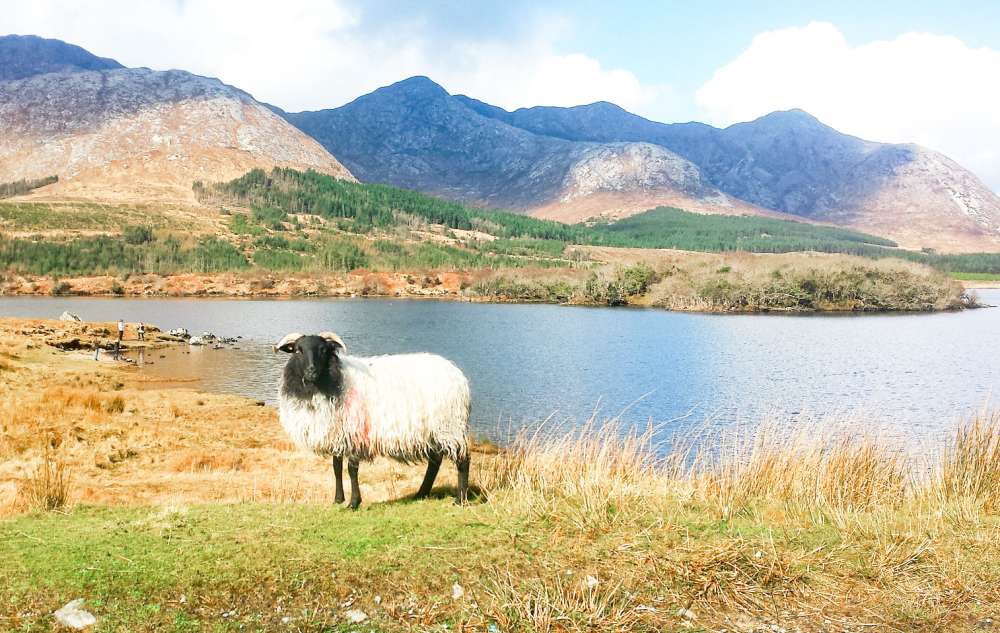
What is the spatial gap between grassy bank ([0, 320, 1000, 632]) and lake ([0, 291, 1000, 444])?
172 inches

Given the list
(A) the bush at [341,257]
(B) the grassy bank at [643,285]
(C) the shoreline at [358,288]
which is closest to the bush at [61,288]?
(C) the shoreline at [358,288]

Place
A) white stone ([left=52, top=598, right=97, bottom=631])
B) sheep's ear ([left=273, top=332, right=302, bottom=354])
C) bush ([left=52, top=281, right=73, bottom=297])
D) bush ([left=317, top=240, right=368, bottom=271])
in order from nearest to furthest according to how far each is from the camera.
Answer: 1. white stone ([left=52, top=598, right=97, bottom=631])
2. sheep's ear ([left=273, top=332, right=302, bottom=354])
3. bush ([left=52, top=281, right=73, bottom=297])
4. bush ([left=317, top=240, right=368, bottom=271])

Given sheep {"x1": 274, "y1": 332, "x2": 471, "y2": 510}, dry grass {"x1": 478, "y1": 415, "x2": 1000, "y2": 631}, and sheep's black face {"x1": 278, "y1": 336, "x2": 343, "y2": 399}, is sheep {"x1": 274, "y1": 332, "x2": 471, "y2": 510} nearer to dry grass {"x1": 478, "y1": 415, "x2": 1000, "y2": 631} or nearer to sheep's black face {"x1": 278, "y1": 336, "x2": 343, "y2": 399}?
sheep's black face {"x1": 278, "y1": 336, "x2": 343, "y2": 399}

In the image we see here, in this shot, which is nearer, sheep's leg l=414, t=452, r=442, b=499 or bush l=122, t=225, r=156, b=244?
sheep's leg l=414, t=452, r=442, b=499

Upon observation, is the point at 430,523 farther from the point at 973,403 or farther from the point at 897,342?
the point at 897,342

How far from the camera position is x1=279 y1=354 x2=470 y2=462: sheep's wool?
9.67 meters

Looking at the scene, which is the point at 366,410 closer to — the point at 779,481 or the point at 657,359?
the point at 779,481

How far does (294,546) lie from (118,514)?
11.0ft

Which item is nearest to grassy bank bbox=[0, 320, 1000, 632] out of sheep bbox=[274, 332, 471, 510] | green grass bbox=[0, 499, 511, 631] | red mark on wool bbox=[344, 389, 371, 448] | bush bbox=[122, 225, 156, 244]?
green grass bbox=[0, 499, 511, 631]

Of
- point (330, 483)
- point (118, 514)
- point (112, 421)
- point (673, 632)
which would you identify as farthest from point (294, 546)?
point (112, 421)

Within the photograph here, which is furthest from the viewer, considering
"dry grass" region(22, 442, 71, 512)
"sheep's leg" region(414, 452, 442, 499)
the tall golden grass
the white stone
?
"sheep's leg" region(414, 452, 442, 499)

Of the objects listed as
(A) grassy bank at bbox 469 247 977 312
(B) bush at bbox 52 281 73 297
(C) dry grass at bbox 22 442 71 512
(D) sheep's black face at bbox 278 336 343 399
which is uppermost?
(A) grassy bank at bbox 469 247 977 312

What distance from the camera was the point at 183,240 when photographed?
149 m

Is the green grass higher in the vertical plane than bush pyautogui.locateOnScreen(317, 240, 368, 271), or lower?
lower
